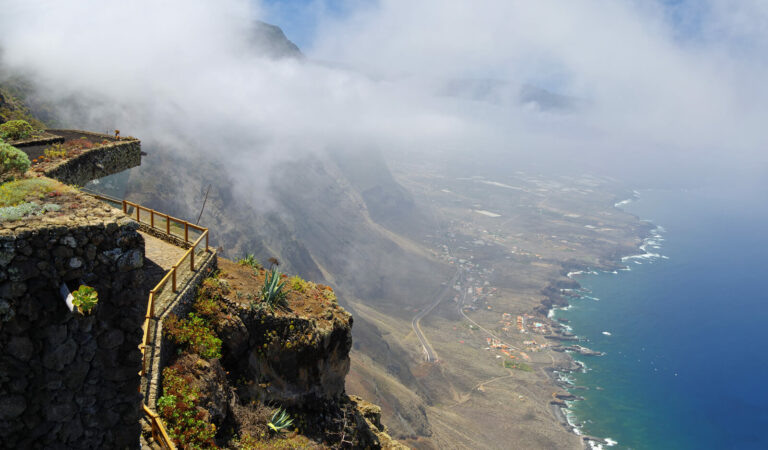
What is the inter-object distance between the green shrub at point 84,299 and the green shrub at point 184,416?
16.1ft

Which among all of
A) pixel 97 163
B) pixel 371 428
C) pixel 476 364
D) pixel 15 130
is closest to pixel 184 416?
pixel 371 428

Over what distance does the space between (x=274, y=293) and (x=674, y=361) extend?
14121cm

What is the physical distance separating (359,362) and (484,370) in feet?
130

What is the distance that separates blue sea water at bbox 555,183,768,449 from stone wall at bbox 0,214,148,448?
9935cm

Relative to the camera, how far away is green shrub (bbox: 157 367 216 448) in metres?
10.6

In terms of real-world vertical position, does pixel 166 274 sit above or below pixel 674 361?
above

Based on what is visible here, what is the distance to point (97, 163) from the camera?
2097 cm

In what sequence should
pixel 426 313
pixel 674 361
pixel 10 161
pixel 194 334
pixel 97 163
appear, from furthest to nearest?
pixel 426 313 < pixel 674 361 < pixel 97 163 < pixel 194 334 < pixel 10 161

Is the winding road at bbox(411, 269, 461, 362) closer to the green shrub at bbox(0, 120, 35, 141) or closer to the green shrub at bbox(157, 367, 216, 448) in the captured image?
the green shrub at bbox(0, 120, 35, 141)

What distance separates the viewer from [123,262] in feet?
25.5

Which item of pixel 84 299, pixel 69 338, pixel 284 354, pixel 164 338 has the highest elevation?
pixel 84 299

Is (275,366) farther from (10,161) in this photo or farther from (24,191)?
(10,161)

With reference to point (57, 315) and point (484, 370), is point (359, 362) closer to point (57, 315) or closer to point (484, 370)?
point (484, 370)

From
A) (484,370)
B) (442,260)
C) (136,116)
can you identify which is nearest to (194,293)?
(136,116)
